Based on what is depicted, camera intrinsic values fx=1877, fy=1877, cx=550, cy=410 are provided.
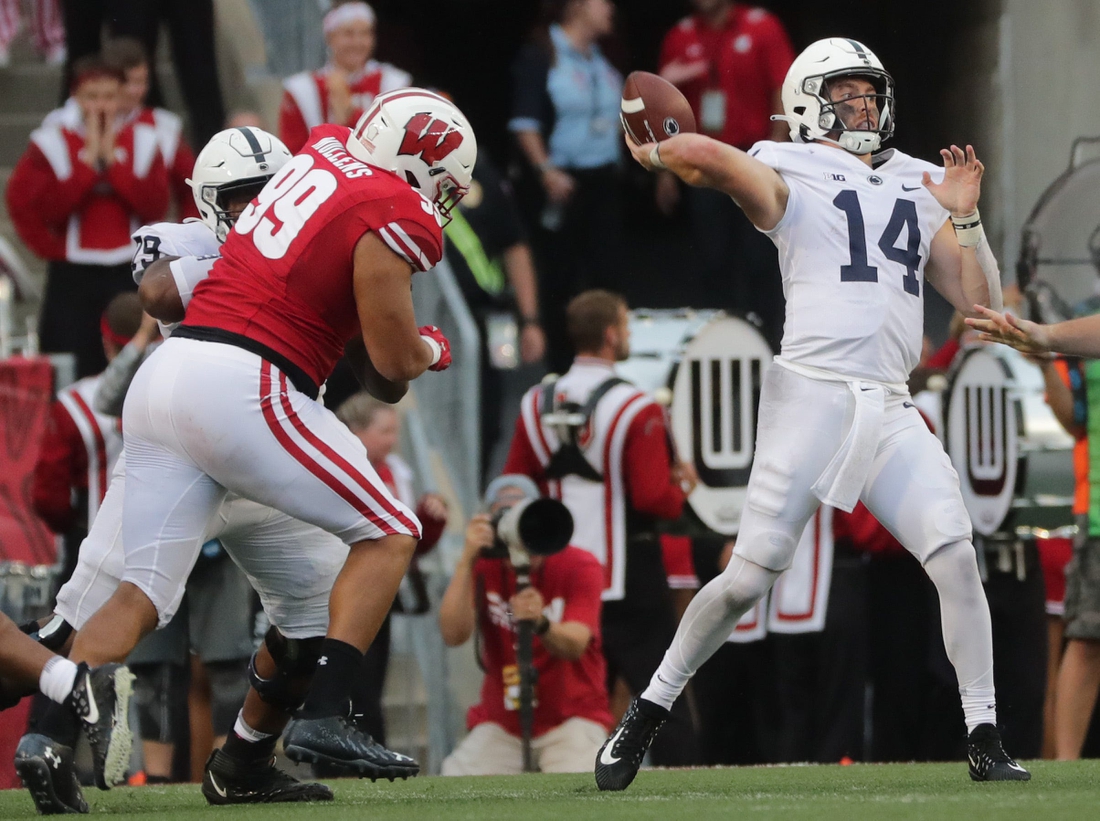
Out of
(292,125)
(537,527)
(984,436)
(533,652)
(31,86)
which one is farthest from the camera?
(31,86)

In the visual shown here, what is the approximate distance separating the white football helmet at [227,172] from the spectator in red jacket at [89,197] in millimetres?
3224

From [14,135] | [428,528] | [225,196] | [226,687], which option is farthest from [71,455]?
[14,135]

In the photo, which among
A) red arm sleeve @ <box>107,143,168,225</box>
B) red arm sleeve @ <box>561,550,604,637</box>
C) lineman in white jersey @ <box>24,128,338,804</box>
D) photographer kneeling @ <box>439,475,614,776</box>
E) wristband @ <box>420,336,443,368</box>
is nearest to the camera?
wristband @ <box>420,336,443,368</box>

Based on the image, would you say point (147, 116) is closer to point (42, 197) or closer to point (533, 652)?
point (42, 197)

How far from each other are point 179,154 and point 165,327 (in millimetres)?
3253

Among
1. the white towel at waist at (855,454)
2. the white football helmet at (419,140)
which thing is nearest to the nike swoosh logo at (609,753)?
the white towel at waist at (855,454)

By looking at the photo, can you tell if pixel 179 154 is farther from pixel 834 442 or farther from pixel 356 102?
pixel 834 442

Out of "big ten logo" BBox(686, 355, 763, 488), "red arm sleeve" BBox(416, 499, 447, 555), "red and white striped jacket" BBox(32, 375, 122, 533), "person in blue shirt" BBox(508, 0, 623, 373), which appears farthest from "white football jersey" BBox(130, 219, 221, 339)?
"person in blue shirt" BBox(508, 0, 623, 373)

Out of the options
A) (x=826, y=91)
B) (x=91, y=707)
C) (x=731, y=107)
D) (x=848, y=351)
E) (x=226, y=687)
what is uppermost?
(x=731, y=107)

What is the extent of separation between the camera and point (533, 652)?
6.46m

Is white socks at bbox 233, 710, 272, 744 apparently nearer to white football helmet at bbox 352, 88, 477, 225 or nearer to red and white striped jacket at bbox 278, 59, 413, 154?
white football helmet at bbox 352, 88, 477, 225

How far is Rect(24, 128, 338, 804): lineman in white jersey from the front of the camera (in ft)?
14.9

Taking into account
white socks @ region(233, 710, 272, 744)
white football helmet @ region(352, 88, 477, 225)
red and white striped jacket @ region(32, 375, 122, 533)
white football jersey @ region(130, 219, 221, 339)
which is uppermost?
white football helmet @ region(352, 88, 477, 225)

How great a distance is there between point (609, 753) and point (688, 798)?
34cm
